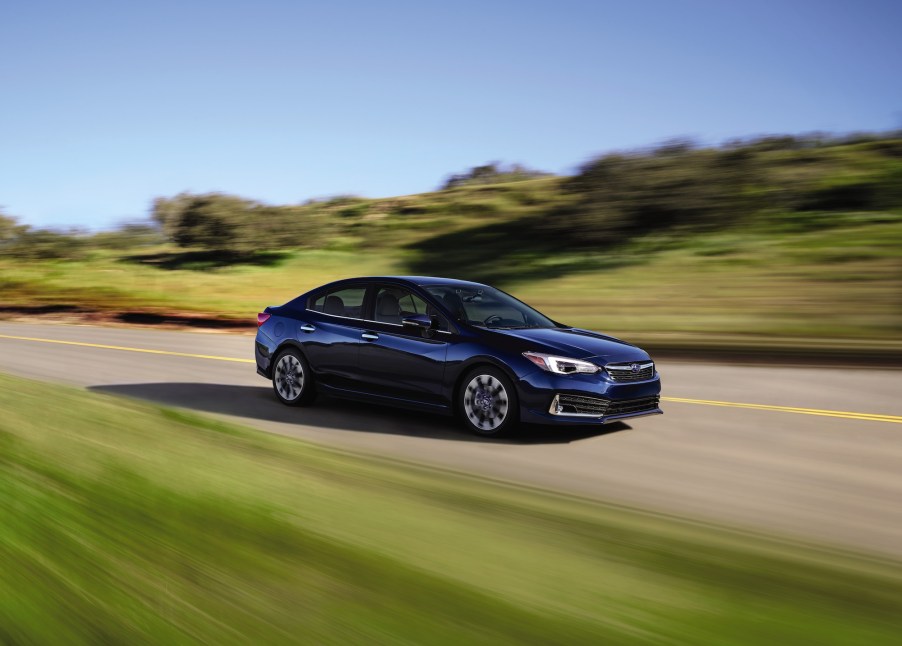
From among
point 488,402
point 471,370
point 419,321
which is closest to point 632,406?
point 488,402

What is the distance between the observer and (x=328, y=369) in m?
→ 9.80

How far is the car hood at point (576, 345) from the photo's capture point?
8.13 meters

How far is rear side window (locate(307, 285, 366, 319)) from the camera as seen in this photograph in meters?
9.76

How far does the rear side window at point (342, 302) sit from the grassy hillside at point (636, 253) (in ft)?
28.1

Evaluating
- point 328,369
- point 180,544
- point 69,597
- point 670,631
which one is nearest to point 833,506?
point 670,631

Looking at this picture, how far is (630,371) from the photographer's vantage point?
833 centimetres

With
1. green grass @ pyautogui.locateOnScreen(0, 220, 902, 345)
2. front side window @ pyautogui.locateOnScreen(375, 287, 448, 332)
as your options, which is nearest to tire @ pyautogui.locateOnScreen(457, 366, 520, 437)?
front side window @ pyautogui.locateOnScreen(375, 287, 448, 332)

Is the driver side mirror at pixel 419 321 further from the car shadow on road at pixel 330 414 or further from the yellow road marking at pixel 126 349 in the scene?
the yellow road marking at pixel 126 349

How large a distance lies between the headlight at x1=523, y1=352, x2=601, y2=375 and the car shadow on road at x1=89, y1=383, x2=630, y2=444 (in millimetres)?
676

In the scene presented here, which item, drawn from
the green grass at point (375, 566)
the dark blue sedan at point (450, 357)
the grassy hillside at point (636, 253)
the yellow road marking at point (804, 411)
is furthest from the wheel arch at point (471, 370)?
the grassy hillside at point (636, 253)

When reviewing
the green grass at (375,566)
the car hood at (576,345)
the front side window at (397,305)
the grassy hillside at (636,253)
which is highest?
the grassy hillside at (636,253)

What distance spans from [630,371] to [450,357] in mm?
1649

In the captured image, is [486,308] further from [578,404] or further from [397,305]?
[578,404]

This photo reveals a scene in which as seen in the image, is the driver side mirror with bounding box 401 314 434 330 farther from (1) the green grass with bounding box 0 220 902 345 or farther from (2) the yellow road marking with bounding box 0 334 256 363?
(1) the green grass with bounding box 0 220 902 345
